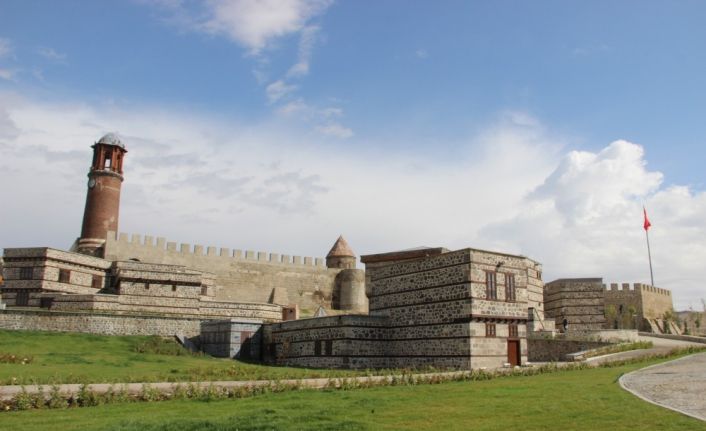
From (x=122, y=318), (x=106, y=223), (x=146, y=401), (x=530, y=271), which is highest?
(x=106, y=223)

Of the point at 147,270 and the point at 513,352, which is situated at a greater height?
the point at 147,270

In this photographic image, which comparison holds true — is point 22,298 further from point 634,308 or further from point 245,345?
point 634,308

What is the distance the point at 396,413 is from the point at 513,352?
14342 mm

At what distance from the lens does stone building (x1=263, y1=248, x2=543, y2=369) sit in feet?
76.1

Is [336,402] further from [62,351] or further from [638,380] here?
[62,351]

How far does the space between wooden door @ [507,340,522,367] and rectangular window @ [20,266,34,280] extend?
26.9 m

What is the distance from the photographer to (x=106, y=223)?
41719 millimetres

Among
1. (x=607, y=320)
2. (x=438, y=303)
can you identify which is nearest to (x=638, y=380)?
(x=438, y=303)

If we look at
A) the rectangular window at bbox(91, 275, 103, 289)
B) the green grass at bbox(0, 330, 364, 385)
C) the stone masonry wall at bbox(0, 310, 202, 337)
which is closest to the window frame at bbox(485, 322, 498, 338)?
the green grass at bbox(0, 330, 364, 385)

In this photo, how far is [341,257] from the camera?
56.2 meters

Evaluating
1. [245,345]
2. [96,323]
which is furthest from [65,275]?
[245,345]

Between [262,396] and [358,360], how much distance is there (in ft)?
41.7

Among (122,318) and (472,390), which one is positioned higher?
(122,318)

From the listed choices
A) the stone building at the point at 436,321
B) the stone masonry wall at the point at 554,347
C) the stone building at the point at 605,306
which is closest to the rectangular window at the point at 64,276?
the stone building at the point at 436,321
